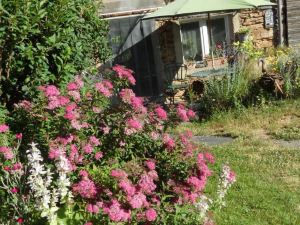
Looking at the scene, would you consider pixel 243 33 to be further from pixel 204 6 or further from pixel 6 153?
pixel 6 153

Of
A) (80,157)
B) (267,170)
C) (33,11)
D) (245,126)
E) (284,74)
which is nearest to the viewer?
(80,157)

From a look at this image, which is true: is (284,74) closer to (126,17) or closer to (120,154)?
(126,17)

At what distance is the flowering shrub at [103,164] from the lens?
299 centimetres

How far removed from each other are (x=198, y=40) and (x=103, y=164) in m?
7.88

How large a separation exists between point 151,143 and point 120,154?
0.83 ft

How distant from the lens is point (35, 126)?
363 centimetres

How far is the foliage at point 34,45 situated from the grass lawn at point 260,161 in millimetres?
2084

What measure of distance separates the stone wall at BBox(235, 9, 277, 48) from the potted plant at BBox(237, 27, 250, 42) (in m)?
0.28

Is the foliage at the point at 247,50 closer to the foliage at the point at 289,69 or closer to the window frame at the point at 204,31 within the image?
the foliage at the point at 289,69

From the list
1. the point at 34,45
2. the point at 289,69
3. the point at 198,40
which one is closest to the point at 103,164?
the point at 34,45

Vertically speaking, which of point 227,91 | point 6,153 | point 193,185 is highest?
point 6,153

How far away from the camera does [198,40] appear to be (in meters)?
11.0

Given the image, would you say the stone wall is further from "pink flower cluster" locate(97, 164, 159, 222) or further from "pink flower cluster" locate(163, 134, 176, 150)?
"pink flower cluster" locate(97, 164, 159, 222)

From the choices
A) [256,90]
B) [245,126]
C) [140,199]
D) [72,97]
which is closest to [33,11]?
[72,97]
